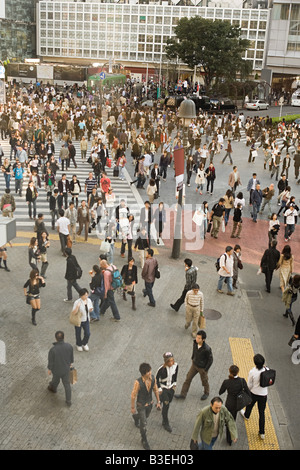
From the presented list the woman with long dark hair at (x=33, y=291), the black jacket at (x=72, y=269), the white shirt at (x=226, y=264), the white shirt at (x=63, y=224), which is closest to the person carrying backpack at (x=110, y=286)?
the black jacket at (x=72, y=269)

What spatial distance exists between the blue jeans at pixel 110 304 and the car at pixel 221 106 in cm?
4390

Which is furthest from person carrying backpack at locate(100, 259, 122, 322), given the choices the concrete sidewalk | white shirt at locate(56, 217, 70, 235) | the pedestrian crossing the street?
the pedestrian crossing the street

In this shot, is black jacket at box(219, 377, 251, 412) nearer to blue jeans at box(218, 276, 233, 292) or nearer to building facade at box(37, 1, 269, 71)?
blue jeans at box(218, 276, 233, 292)

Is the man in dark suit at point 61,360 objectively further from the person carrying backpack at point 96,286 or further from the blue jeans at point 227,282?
the blue jeans at point 227,282

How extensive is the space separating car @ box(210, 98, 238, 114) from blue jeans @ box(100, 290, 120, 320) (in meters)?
43.9

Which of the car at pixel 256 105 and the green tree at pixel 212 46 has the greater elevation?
the green tree at pixel 212 46

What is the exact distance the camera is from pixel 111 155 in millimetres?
30703

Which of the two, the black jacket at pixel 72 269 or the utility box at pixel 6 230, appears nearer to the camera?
the utility box at pixel 6 230

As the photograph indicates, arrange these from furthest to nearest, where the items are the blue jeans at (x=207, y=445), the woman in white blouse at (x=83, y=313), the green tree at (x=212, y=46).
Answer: the green tree at (x=212, y=46) → the woman in white blouse at (x=83, y=313) → the blue jeans at (x=207, y=445)

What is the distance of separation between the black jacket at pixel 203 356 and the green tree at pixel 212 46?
2437 inches

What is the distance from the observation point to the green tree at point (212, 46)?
217ft

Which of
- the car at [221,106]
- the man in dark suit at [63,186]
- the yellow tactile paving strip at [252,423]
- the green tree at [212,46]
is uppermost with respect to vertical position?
the green tree at [212,46]

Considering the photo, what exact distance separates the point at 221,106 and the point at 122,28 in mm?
52030

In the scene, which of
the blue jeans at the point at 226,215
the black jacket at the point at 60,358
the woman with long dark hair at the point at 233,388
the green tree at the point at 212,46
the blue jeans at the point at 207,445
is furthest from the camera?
the green tree at the point at 212,46
